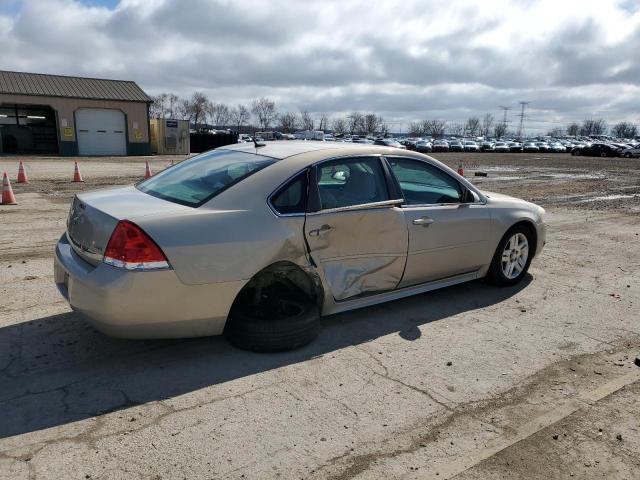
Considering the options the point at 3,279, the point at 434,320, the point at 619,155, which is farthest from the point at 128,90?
the point at 619,155

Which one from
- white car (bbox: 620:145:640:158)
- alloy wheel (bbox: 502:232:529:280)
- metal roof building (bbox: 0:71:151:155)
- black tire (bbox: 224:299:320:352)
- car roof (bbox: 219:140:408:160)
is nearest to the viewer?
black tire (bbox: 224:299:320:352)

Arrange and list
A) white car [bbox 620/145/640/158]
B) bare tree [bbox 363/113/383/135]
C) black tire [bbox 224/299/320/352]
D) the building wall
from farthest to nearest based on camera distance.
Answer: bare tree [bbox 363/113/383/135] < white car [bbox 620/145/640/158] < the building wall < black tire [bbox 224/299/320/352]

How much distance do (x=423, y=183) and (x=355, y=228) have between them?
1141 millimetres

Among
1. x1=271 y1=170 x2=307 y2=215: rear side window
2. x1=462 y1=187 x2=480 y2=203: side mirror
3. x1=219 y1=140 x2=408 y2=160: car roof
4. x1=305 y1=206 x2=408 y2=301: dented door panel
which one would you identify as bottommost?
x1=305 y1=206 x2=408 y2=301: dented door panel

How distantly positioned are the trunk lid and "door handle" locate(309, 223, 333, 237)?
938mm

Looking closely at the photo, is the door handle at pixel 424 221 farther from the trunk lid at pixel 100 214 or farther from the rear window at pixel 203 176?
the trunk lid at pixel 100 214

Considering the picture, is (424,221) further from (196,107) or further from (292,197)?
(196,107)

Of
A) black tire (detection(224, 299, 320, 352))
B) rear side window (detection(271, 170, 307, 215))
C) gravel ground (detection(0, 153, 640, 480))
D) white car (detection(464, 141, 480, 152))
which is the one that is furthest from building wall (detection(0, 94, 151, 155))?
white car (detection(464, 141, 480, 152))

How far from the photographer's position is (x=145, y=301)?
11.0ft

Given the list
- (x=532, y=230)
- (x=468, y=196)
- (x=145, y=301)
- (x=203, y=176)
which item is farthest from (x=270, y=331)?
(x=532, y=230)

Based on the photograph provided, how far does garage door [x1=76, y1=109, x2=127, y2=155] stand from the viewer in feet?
117

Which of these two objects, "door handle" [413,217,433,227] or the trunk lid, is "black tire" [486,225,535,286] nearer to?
"door handle" [413,217,433,227]

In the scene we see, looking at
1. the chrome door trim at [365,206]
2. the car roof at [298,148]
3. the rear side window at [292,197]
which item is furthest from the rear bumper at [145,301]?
the car roof at [298,148]

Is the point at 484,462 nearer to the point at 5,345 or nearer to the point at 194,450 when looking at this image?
the point at 194,450
